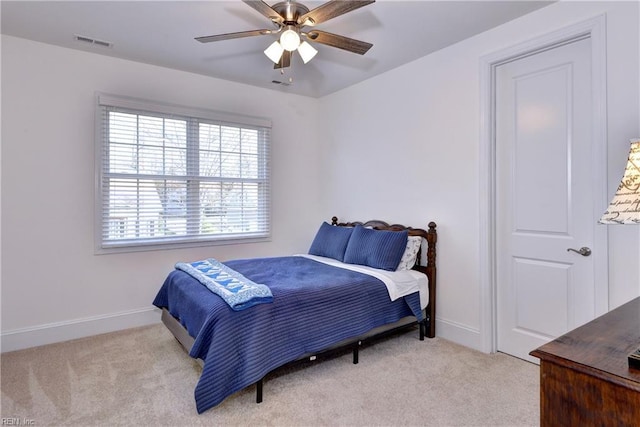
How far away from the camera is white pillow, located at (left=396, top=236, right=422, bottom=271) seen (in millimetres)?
3211

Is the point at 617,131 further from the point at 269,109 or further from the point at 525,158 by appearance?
the point at 269,109

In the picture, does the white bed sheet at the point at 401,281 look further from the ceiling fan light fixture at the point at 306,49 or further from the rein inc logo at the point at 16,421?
the rein inc logo at the point at 16,421

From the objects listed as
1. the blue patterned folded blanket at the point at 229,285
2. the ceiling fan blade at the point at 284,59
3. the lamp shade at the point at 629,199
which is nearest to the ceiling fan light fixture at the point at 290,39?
the ceiling fan blade at the point at 284,59

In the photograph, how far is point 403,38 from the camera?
296 cm

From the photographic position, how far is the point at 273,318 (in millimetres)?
2217

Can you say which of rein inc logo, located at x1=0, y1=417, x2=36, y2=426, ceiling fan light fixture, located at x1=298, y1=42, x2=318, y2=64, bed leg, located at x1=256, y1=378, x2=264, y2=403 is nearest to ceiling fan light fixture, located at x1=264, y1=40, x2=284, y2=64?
ceiling fan light fixture, located at x1=298, y1=42, x2=318, y2=64

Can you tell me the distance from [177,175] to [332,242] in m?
1.81

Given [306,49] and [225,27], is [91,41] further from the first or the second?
[306,49]

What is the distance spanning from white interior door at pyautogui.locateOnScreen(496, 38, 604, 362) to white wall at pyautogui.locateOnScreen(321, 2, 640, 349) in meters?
0.17

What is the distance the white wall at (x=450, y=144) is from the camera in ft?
6.99

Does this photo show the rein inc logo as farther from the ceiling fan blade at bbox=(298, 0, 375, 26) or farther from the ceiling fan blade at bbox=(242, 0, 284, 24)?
the ceiling fan blade at bbox=(298, 0, 375, 26)

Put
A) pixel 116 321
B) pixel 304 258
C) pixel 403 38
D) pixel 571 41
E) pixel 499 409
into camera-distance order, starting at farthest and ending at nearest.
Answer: pixel 304 258 < pixel 116 321 < pixel 403 38 < pixel 571 41 < pixel 499 409

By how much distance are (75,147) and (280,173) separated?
2171mm

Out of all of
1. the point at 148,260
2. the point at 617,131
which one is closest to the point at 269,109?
the point at 148,260
